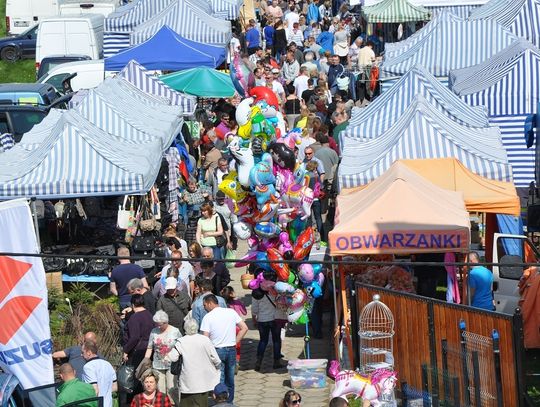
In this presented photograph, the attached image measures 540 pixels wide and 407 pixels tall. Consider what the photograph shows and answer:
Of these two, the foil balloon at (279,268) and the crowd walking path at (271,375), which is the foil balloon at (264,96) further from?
the crowd walking path at (271,375)

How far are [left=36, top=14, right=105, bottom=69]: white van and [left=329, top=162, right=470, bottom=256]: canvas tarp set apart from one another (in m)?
20.0

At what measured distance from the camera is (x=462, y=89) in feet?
69.5

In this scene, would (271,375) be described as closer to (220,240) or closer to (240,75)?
(220,240)

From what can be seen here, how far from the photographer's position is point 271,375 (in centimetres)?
1474

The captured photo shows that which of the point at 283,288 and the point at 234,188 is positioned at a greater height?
the point at 234,188

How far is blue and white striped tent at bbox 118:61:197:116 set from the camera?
74.4 ft

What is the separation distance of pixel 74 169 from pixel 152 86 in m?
6.13

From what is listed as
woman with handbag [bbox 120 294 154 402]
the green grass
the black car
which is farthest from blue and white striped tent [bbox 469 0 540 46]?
the black car

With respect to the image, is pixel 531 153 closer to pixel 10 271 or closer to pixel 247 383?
pixel 247 383

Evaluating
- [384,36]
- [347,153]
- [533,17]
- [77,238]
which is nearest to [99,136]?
[77,238]

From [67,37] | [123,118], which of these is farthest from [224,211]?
[67,37]

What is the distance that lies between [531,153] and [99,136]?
6640 mm

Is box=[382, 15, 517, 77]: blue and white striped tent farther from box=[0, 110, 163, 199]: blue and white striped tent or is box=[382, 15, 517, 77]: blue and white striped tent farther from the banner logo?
the banner logo

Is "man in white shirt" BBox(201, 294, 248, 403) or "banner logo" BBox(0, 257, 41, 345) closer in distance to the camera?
"banner logo" BBox(0, 257, 41, 345)
